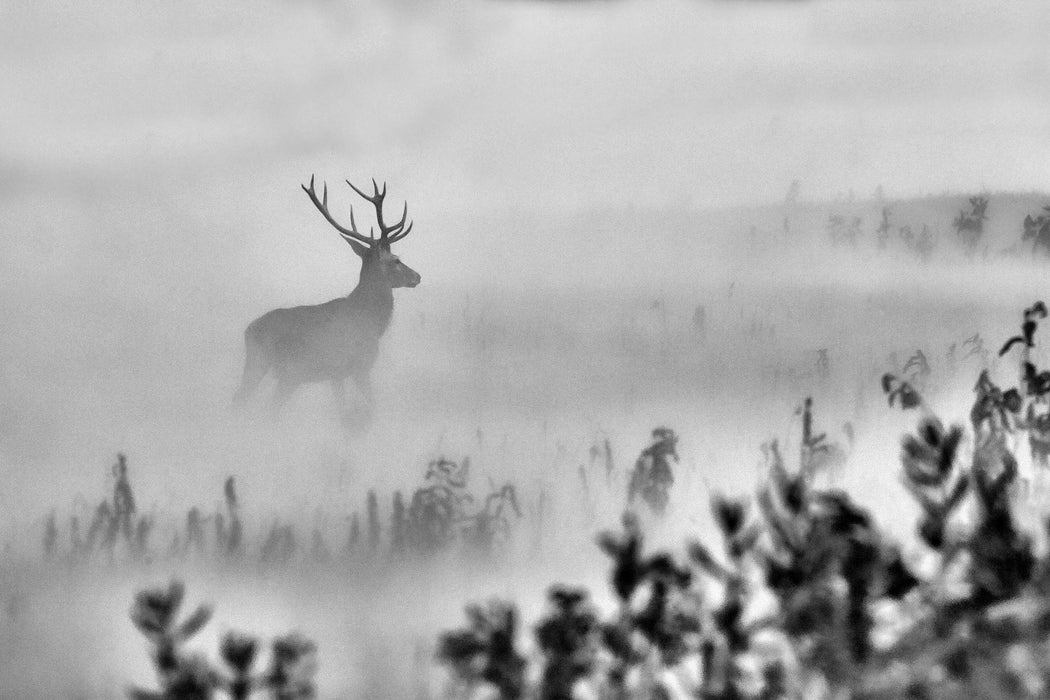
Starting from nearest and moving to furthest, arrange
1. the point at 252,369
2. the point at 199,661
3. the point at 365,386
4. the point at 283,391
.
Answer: the point at 199,661
the point at 365,386
the point at 283,391
the point at 252,369

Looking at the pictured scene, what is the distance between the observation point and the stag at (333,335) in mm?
14062

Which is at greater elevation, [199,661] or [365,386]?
[199,661]

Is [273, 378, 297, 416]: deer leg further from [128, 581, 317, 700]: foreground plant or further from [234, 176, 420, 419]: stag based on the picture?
[128, 581, 317, 700]: foreground plant

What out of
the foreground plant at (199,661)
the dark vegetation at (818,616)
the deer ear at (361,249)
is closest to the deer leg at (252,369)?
the deer ear at (361,249)

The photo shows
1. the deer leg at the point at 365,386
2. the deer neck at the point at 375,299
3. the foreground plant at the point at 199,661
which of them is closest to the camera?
the foreground plant at the point at 199,661

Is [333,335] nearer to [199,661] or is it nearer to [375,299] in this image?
[375,299]

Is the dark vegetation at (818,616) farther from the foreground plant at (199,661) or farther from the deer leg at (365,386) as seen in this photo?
the deer leg at (365,386)

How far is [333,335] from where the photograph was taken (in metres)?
14.2

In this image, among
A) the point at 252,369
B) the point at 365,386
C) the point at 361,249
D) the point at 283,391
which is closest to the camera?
the point at 365,386

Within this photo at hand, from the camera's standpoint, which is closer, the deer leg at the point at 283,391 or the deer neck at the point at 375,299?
the deer leg at the point at 283,391

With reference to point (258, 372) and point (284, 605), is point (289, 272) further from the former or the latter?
point (284, 605)

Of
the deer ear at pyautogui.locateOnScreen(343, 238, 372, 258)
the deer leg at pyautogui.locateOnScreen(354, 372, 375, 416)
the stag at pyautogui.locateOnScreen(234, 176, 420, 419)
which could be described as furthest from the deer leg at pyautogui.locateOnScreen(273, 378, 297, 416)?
the deer ear at pyautogui.locateOnScreen(343, 238, 372, 258)

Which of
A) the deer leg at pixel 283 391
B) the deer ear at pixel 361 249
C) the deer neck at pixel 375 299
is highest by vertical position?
the deer ear at pixel 361 249

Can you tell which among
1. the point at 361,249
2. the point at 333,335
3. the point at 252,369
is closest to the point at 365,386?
the point at 333,335
